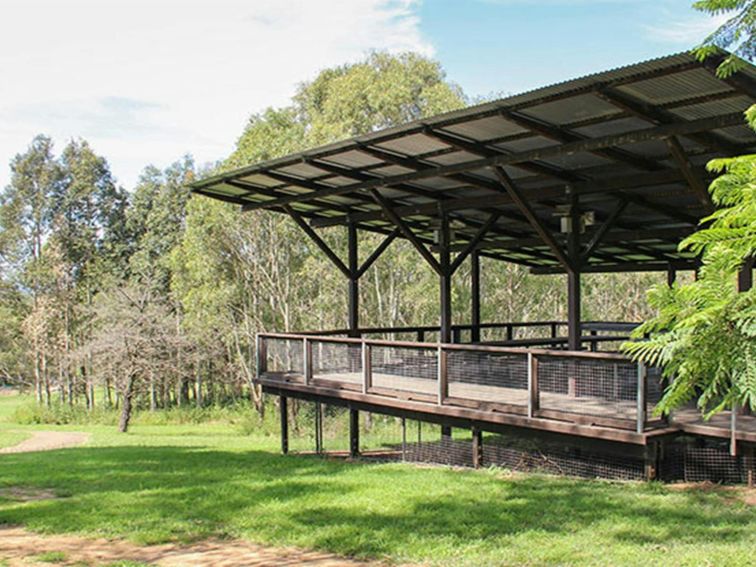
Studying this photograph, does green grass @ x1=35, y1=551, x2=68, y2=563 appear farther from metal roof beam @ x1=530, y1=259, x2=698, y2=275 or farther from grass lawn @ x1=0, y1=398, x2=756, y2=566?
metal roof beam @ x1=530, y1=259, x2=698, y2=275

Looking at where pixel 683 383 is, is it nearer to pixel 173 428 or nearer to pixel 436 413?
pixel 436 413

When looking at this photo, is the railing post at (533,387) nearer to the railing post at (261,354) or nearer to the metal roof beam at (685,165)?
the metal roof beam at (685,165)

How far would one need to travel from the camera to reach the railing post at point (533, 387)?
26.8ft

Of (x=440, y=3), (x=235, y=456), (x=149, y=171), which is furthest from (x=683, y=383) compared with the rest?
(x=149, y=171)

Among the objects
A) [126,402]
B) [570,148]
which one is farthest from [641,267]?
[126,402]

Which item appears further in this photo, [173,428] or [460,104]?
[173,428]

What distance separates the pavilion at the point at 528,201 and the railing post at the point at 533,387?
1 centimetres

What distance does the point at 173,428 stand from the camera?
27.8 metres

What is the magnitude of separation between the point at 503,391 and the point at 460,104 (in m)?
17.7

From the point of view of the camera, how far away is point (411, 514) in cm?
660

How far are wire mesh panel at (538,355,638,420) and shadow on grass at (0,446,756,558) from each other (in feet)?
3.16

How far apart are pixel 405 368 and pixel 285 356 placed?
9.75ft

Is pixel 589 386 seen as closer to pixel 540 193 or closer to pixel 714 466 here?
pixel 714 466

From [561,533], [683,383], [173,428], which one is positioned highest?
[683,383]
